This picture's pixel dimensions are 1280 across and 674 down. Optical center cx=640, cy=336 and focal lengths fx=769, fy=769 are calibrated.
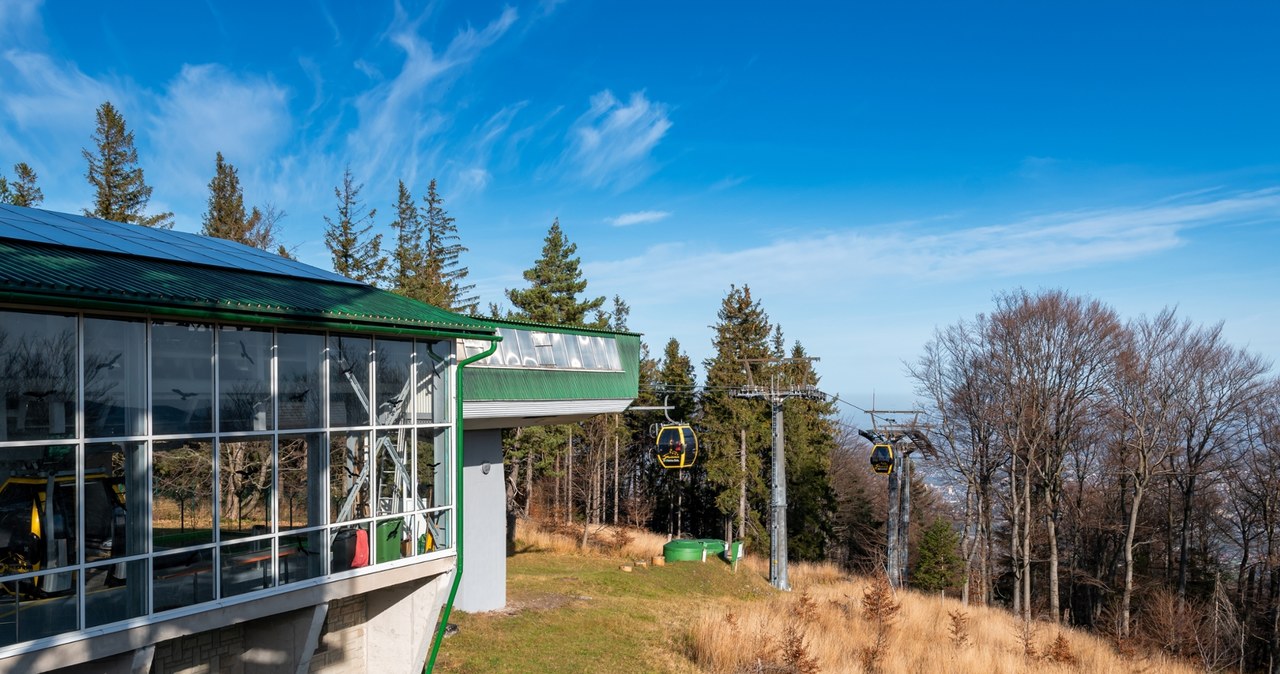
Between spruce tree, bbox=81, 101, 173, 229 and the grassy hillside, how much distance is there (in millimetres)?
24603

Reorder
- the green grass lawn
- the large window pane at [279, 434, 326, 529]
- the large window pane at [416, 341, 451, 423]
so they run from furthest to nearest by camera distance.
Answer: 1. the green grass lawn
2. the large window pane at [416, 341, 451, 423]
3. the large window pane at [279, 434, 326, 529]

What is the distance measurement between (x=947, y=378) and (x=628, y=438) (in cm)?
1824

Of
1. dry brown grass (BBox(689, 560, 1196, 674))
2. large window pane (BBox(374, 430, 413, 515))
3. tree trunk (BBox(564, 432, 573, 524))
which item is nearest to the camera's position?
large window pane (BBox(374, 430, 413, 515))

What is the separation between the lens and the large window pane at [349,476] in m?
9.84

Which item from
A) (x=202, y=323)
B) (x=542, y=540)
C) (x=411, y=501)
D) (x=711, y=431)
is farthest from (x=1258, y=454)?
(x=202, y=323)

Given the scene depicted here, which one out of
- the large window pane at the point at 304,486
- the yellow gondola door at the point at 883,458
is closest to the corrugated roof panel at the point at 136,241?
the large window pane at the point at 304,486

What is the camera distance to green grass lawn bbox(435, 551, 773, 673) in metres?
13.9

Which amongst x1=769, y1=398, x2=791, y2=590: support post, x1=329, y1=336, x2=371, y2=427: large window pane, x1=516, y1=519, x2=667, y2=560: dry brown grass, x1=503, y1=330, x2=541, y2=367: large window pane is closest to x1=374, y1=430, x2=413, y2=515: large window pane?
x1=329, y1=336, x2=371, y2=427: large window pane

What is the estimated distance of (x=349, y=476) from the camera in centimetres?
1010

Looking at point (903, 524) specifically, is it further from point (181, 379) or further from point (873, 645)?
point (181, 379)

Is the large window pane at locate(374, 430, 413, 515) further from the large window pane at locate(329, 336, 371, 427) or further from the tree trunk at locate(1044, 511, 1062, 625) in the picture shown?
the tree trunk at locate(1044, 511, 1062, 625)

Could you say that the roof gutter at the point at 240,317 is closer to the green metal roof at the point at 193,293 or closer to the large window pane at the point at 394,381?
the green metal roof at the point at 193,293

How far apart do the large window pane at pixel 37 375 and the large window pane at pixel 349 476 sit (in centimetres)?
311

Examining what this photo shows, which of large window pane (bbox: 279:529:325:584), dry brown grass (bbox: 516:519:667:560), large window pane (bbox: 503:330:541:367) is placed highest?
large window pane (bbox: 503:330:541:367)
